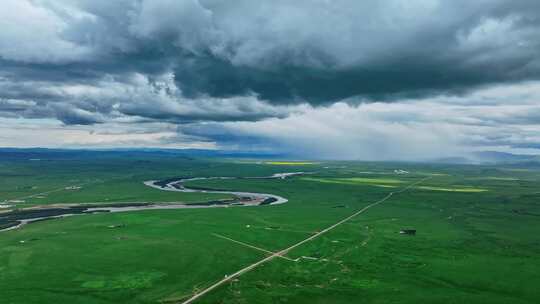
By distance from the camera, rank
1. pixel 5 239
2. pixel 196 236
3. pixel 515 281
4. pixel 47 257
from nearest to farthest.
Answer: pixel 515 281 → pixel 47 257 → pixel 5 239 → pixel 196 236

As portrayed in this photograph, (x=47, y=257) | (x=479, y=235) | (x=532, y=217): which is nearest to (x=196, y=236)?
(x=47, y=257)

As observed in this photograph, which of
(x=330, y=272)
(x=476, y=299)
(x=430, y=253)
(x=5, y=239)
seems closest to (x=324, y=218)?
(x=430, y=253)

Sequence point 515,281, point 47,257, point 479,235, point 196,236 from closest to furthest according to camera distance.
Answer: point 515,281
point 47,257
point 196,236
point 479,235

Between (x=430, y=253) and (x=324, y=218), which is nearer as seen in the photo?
(x=430, y=253)

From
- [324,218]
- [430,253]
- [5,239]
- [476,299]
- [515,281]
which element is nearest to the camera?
[476,299]

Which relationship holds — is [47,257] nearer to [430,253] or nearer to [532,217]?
[430,253]

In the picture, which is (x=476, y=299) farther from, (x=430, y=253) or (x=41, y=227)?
(x=41, y=227)

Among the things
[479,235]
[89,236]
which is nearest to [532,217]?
[479,235]

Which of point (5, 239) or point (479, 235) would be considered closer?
point (5, 239)

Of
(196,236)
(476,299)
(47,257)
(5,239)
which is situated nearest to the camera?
(476,299)
